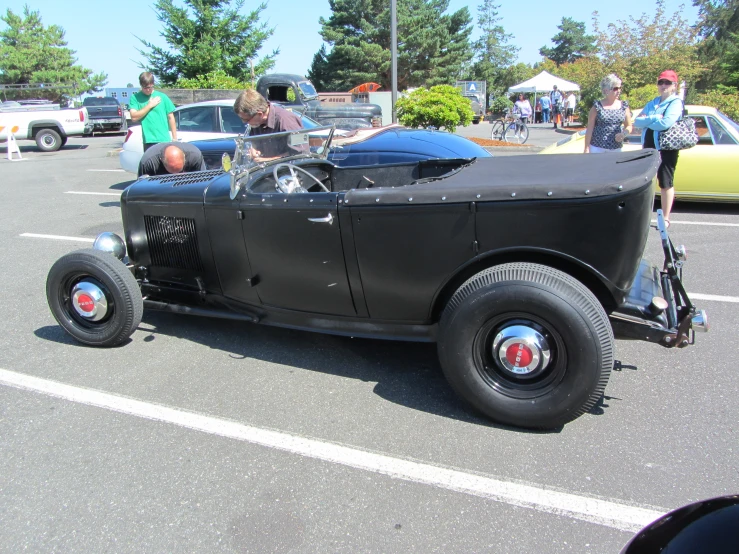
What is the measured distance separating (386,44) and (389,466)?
4134 cm

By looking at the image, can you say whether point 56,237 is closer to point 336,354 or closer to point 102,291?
point 102,291

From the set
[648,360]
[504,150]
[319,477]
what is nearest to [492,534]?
[319,477]

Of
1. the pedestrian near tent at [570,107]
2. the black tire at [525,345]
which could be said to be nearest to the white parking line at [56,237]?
the black tire at [525,345]

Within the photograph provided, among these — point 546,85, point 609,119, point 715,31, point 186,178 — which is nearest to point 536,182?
point 186,178

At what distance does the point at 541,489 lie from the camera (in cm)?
242

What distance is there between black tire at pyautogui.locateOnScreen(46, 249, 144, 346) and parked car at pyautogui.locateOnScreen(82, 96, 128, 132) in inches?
872

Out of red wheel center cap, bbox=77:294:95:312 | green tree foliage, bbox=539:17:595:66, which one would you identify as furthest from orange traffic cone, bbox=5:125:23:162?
green tree foliage, bbox=539:17:595:66

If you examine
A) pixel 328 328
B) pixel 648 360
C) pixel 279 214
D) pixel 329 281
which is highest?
pixel 279 214

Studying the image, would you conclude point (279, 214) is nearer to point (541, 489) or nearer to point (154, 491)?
point (154, 491)

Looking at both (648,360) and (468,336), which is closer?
(468,336)

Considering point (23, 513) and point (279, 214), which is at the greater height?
point (279, 214)

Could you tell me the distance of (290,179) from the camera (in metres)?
3.73

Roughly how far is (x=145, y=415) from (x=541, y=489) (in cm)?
204

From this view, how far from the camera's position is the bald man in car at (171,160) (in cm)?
441
